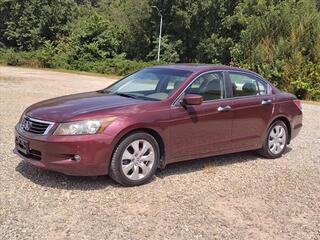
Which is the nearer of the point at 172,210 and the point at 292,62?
the point at 172,210

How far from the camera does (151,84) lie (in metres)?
7.09

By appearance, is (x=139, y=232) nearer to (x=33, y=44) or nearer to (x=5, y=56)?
(x=5, y=56)

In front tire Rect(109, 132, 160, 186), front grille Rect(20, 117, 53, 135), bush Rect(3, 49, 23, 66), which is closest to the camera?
front grille Rect(20, 117, 53, 135)

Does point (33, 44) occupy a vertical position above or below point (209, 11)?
below

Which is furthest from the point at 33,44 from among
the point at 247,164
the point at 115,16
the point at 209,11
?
the point at 247,164

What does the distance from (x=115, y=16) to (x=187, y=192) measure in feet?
200

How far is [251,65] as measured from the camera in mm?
25266

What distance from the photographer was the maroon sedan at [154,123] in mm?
5805

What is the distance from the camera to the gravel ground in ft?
15.8

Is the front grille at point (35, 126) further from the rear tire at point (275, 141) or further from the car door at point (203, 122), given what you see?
the rear tire at point (275, 141)

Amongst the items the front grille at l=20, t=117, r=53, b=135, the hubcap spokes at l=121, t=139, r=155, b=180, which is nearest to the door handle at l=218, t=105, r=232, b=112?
the hubcap spokes at l=121, t=139, r=155, b=180

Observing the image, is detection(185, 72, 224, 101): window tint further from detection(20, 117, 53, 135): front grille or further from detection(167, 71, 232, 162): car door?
detection(20, 117, 53, 135): front grille

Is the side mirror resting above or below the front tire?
above

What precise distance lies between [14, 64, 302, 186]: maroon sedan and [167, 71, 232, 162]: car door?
1 cm
